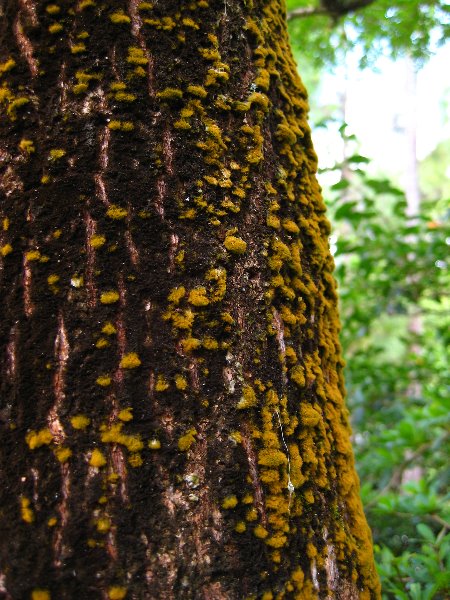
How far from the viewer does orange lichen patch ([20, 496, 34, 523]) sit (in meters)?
0.92

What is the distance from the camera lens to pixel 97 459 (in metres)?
0.93

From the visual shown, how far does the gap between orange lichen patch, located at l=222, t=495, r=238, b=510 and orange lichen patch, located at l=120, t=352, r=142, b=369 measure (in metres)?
0.32

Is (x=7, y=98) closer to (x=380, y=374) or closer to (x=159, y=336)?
(x=159, y=336)

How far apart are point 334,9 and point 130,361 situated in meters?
4.04

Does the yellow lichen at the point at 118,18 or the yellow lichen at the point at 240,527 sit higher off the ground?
the yellow lichen at the point at 118,18

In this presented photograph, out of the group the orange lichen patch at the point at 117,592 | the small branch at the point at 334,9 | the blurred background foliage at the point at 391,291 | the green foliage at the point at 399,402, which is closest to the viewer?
the orange lichen patch at the point at 117,592

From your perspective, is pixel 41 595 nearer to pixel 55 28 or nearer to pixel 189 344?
pixel 189 344

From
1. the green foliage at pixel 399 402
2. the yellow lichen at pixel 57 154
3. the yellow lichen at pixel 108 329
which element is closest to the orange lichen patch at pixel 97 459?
the yellow lichen at pixel 108 329

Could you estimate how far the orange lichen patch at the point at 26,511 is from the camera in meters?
0.92

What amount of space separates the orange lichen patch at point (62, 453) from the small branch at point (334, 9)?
158 inches

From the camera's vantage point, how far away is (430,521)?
271 cm

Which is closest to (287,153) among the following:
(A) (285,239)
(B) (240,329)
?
(A) (285,239)

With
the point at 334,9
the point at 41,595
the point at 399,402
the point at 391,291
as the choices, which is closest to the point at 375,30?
the point at 334,9

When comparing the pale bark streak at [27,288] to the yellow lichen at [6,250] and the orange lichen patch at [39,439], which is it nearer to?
the yellow lichen at [6,250]
